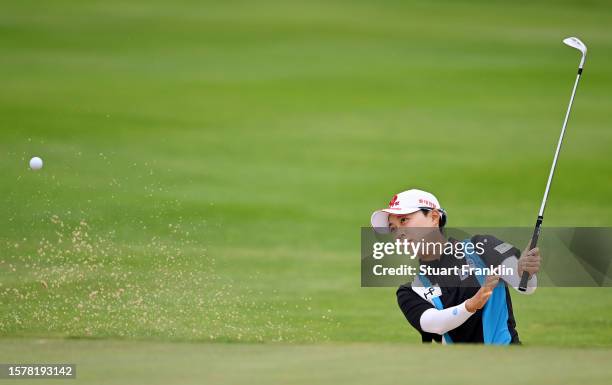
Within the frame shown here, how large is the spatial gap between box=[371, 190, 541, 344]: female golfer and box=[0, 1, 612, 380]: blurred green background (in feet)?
2.27

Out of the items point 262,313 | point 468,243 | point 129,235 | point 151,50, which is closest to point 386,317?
point 262,313

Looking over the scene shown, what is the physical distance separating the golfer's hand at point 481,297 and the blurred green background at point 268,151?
2.06 ft

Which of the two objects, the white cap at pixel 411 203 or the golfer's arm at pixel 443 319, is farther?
the white cap at pixel 411 203

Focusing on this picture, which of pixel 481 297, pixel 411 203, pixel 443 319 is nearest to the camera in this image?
pixel 481 297

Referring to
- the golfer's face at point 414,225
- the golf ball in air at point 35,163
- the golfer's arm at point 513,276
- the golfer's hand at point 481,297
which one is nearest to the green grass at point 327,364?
the golfer's hand at point 481,297

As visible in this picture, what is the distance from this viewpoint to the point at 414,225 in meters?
5.07

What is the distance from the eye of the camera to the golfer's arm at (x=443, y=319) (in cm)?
478

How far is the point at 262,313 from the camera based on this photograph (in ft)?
28.2

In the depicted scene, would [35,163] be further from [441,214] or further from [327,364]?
[327,364]

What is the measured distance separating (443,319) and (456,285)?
0.19 meters

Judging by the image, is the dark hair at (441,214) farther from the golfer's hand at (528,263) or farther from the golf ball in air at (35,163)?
the golf ball in air at (35,163)

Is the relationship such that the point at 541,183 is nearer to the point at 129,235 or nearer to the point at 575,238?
the point at 575,238

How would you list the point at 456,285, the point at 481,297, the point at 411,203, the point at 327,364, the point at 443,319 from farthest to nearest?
the point at 411,203
the point at 456,285
the point at 443,319
the point at 481,297
the point at 327,364

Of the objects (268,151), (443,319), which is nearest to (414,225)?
(443,319)
